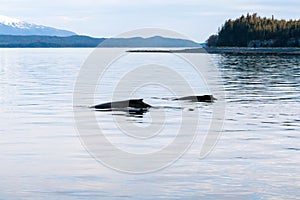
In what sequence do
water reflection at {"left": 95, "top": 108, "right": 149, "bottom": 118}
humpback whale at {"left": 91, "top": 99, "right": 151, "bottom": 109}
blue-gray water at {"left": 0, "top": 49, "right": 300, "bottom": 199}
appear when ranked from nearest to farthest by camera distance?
blue-gray water at {"left": 0, "top": 49, "right": 300, "bottom": 199}, water reflection at {"left": 95, "top": 108, "right": 149, "bottom": 118}, humpback whale at {"left": 91, "top": 99, "right": 151, "bottom": 109}

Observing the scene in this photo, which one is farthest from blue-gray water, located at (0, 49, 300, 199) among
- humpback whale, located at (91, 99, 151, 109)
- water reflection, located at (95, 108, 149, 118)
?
humpback whale, located at (91, 99, 151, 109)

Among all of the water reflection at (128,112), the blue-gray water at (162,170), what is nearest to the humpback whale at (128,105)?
the water reflection at (128,112)

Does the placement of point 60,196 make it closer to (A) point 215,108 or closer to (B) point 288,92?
(A) point 215,108

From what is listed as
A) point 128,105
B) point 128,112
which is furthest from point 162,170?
point 128,105

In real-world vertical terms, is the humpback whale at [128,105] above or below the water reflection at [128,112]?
above

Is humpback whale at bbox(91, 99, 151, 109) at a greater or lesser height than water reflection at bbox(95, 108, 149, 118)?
greater

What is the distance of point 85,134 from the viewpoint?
1126 inches

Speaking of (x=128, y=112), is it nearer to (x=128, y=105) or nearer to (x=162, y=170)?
(x=128, y=105)

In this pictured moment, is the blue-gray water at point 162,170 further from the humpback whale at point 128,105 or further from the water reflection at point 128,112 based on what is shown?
the humpback whale at point 128,105

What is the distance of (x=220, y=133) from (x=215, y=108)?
451 inches

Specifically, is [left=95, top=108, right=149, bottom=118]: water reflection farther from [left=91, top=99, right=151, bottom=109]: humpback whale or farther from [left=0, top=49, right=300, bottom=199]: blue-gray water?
[left=0, top=49, right=300, bottom=199]: blue-gray water

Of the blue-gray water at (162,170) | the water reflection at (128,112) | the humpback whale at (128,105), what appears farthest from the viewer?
the humpback whale at (128,105)

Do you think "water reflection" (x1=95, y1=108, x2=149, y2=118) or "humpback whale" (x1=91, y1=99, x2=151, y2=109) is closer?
"water reflection" (x1=95, y1=108, x2=149, y2=118)

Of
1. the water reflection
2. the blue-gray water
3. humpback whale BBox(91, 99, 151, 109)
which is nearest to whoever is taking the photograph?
the blue-gray water
